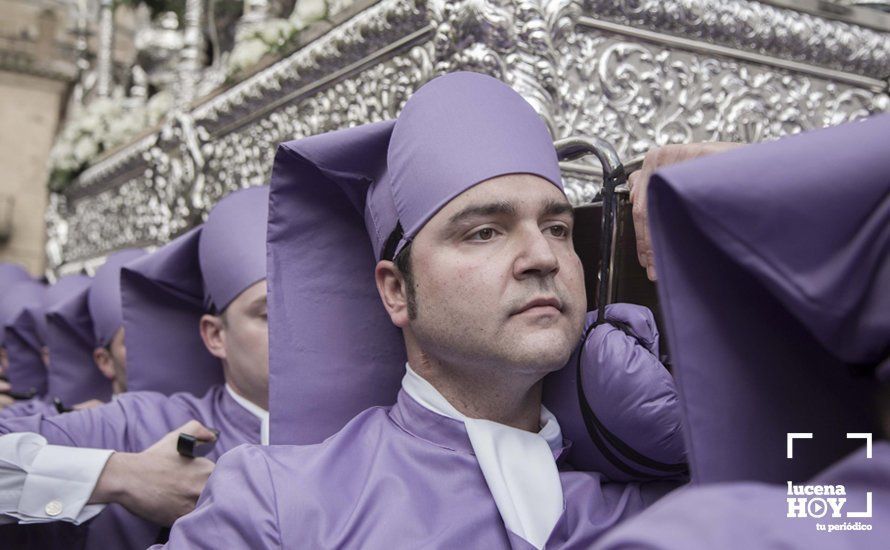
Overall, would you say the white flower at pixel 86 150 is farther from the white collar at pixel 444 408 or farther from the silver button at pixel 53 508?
the white collar at pixel 444 408

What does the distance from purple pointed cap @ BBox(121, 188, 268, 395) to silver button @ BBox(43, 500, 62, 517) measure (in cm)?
69

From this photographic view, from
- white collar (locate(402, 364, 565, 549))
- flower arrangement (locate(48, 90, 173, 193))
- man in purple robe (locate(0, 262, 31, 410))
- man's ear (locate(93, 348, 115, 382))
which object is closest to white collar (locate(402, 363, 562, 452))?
white collar (locate(402, 364, 565, 549))

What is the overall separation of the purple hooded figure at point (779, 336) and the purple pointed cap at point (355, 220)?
0.70 m

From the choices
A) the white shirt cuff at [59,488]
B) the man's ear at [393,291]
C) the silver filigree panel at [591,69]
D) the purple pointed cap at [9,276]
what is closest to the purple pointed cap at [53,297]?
the purple pointed cap at [9,276]

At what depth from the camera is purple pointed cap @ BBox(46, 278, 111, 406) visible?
13.8ft

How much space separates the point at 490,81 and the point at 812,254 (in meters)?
0.99

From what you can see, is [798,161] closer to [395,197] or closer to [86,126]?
[395,197]

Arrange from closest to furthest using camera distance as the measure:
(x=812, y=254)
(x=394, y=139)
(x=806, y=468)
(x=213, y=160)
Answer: (x=812, y=254)
(x=806, y=468)
(x=394, y=139)
(x=213, y=160)

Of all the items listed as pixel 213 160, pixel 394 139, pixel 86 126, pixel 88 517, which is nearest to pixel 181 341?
pixel 88 517

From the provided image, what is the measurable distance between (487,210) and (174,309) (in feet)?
5.42

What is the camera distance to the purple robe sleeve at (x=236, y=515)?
1.48 metres

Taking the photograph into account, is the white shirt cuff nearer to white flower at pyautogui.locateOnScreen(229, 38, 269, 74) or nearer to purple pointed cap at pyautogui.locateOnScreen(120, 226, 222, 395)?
purple pointed cap at pyautogui.locateOnScreen(120, 226, 222, 395)

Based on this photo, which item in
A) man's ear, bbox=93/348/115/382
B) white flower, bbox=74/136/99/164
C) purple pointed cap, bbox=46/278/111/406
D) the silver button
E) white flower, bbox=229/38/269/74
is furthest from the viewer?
white flower, bbox=74/136/99/164

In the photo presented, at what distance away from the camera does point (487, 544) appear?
4.96 feet
